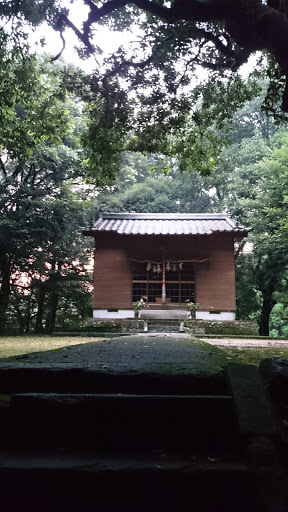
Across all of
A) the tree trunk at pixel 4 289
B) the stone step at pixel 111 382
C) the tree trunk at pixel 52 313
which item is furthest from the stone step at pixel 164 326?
the stone step at pixel 111 382

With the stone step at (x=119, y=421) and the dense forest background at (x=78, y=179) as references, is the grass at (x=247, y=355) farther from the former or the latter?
the dense forest background at (x=78, y=179)

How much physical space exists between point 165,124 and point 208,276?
30.3 ft

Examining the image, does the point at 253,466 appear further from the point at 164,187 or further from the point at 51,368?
the point at 164,187

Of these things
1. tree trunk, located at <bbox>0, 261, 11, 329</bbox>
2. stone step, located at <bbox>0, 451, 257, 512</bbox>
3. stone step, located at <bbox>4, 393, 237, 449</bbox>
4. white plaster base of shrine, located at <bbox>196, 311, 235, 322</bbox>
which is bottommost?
stone step, located at <bbox>0, 451, 257, 512</bbox>

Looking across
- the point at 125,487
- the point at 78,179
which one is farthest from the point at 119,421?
the point at 78,179

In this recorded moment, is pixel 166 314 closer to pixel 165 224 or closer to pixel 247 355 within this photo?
pixel 165 224

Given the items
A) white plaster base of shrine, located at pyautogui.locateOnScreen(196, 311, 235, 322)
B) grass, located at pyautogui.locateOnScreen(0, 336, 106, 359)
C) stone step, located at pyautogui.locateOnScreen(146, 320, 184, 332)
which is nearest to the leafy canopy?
grass, located at pyautogui.locateOnScreen(0, 336, 106, 359)

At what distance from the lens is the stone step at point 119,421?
186 cm

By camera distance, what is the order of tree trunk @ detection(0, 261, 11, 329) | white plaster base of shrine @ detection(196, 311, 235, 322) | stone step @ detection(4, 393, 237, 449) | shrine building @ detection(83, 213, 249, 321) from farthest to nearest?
shrine building @ detection(83, 213, 249, 321)
white plaster base of shrine @ detection(196, 311, 235, 322)
tree trunk @ detection(0, 261, 11, 329)
stone step @ detection(4, 393, 237, 449)

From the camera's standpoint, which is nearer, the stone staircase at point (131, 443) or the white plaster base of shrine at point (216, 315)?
the stone staircase at point (131, 443)

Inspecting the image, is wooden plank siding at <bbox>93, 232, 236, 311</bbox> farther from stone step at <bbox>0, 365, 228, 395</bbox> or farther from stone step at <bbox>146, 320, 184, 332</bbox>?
stone step at <bbox>0, 365, 228, 395</bbox>

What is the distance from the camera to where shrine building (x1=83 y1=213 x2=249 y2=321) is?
15.0 metres

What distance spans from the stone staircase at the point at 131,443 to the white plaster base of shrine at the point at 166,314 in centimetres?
1155

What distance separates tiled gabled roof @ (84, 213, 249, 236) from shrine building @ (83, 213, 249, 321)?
42 millimetres
